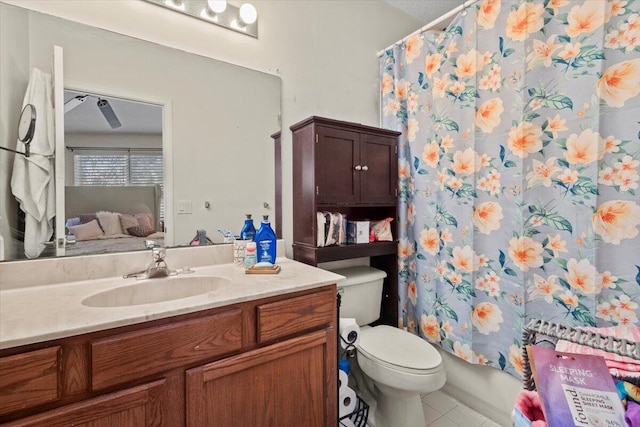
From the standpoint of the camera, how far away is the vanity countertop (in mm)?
718

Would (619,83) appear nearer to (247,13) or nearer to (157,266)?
(247,13)

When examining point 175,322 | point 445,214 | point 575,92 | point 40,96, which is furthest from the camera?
point 445,214

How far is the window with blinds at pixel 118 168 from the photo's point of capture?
3.93 feet

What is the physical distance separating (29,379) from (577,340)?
1.27 metres

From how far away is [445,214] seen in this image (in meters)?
1.72

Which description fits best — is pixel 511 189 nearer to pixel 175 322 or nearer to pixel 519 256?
pixel 519 256

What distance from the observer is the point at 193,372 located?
0.87 metres

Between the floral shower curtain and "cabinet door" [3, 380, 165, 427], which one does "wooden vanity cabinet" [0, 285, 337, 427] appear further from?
the floral shower curtain

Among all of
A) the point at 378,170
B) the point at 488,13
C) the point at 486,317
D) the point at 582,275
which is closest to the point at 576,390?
the point at 582,275

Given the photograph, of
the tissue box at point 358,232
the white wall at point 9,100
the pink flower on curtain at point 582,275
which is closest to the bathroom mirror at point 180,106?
the white wall at point 9,100

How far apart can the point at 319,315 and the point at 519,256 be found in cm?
102

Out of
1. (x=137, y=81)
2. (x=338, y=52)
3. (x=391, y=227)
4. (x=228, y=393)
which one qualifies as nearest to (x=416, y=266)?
(x=391, y=227)

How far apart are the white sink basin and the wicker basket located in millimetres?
975

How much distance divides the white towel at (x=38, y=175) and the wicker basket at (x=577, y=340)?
1638 millimetres
